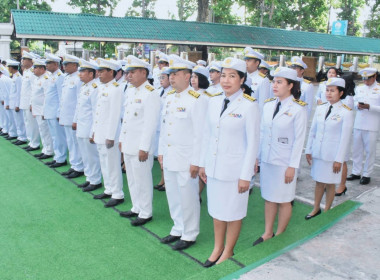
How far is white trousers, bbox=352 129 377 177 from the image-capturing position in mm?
5688

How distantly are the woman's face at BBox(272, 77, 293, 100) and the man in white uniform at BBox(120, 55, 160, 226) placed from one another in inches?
48.9

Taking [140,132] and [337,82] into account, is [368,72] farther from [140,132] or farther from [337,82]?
[140,132]

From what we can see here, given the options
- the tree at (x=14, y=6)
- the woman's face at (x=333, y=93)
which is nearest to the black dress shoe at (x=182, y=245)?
the woman's face at (x=333, y=93)

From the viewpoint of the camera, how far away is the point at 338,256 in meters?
2.96

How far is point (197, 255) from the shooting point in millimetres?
3496

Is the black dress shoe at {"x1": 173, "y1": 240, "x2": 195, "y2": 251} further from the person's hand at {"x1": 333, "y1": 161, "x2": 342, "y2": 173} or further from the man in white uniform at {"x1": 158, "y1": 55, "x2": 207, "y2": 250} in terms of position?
the person's hand at {"x1": 333, "y1": 161, "x2": 342, "y2": 173}

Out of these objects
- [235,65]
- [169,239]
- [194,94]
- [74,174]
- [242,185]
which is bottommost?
[74,174]

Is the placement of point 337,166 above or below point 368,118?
below

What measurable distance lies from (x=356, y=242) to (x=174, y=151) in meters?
1.74

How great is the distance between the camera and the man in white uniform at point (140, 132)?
3.96m

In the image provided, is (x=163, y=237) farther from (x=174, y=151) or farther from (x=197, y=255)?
(x=174, y=151)

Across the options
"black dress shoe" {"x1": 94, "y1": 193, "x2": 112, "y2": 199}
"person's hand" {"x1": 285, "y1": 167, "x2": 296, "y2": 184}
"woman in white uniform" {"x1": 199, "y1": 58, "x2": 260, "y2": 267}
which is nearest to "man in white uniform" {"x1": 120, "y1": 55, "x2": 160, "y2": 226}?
"black dress shoe" {"x1": 94, "y1": 193, "x2": 112, "y2": 199}

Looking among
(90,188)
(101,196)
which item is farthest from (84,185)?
(101,196)

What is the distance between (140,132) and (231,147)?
1389 mm
